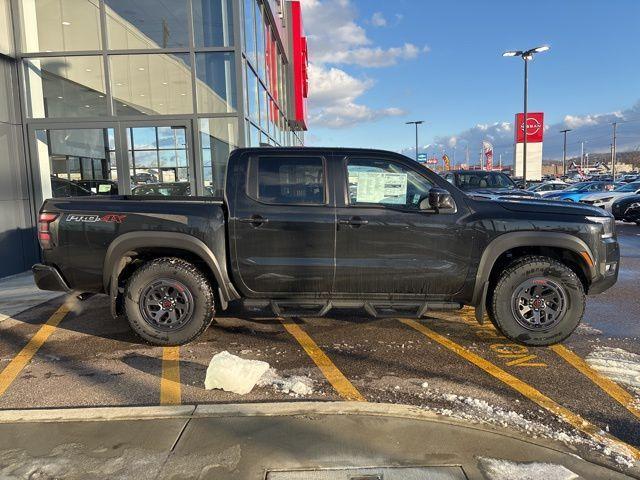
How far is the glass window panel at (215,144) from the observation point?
377 inches

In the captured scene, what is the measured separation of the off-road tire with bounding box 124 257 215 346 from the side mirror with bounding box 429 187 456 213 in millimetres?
2236

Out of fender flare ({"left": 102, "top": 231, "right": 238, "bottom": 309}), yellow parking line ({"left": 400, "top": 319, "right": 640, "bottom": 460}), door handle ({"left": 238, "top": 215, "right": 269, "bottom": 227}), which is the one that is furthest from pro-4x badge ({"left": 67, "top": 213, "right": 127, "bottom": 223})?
yellow parking line ({"left": 400, "top": 319, "right": 640, "bottom": 460})

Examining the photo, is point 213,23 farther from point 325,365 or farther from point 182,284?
point 325,365

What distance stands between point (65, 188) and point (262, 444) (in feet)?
28.7

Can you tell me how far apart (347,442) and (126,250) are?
111 inches

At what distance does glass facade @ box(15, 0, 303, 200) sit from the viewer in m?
9.30

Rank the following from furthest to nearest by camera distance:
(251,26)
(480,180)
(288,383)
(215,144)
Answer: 1. (480,180)
2. (251,26)
3. (215,144)
4. (288,383)

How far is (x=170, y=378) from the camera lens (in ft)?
13.0

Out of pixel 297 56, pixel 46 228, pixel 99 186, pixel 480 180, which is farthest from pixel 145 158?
pixel 297 56

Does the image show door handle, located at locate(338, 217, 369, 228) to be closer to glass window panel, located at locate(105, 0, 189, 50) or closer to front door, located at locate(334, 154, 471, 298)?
front door, located at locate(334, 154, 471, 298)

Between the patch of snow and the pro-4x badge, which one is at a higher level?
the pro-4x badge

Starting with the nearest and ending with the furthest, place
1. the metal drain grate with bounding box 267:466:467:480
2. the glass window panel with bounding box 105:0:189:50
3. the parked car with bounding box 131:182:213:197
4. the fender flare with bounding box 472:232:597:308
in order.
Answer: the metal drain grate with bounding box 267:466:467:480, the fender flare with bounding box 472:232:597:308, the glass window panel with bounding box 105:0:189:50, the parked car with bounding box 131:182:213:197

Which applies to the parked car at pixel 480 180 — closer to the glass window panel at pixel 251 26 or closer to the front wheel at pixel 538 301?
the glass window panel at pixel 251 26

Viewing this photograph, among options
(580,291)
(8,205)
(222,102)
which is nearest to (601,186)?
(222,102)
